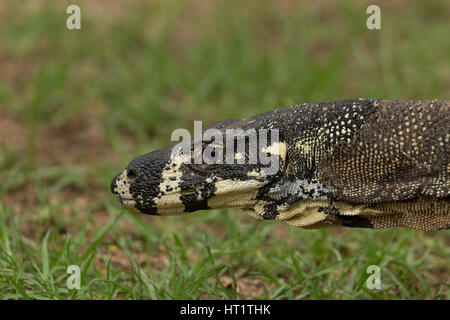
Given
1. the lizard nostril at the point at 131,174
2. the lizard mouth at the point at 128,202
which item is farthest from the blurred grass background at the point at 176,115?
the lizard nostril at the point at 131,174

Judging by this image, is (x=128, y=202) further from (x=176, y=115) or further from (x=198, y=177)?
(x=176, y=115)

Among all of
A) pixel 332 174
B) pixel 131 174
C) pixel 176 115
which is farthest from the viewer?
pixel 176 115

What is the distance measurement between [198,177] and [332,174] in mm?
620

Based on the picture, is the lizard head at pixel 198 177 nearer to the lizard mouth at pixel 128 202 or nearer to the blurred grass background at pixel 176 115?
the lizard mouth at pixel 128 202

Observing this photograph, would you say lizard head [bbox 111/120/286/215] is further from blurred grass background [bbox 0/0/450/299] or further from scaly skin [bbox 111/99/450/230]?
blurred grass background [bbox 0/0/450/299]

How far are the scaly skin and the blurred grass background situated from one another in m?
0.77

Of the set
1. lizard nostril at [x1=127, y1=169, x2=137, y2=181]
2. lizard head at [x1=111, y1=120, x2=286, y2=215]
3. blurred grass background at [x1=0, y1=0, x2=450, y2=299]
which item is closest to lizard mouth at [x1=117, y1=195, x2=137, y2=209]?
lizard head at [x1=111, y1=120, x2=286, y2=215]

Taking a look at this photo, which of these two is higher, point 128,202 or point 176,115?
point 176,115

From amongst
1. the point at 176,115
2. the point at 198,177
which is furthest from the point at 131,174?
the point at 176,115

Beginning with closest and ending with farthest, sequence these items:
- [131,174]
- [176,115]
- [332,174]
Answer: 1. [332,174]
2. [131,174]
3. [176,115]

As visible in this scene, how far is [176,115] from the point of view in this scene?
272 inches

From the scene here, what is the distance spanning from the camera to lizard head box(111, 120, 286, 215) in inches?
128

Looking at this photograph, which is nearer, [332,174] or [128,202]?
[332,174]

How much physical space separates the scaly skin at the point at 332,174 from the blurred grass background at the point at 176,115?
0.77m
